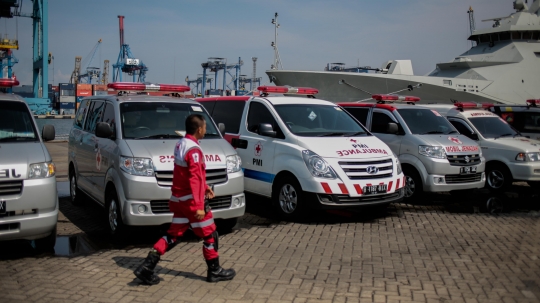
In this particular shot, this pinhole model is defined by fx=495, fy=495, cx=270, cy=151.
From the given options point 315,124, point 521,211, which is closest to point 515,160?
point 521,211

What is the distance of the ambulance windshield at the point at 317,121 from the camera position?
8.03 m

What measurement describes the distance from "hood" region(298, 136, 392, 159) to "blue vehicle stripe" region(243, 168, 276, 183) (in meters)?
0.82

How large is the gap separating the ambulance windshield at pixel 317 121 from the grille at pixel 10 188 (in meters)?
4.04

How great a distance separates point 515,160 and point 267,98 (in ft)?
18.6

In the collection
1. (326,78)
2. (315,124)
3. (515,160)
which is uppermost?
(326,78)

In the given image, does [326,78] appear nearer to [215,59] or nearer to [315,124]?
[315,124]

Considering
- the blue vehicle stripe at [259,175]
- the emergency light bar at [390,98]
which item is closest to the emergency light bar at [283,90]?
the emergency light bar at [390,98]

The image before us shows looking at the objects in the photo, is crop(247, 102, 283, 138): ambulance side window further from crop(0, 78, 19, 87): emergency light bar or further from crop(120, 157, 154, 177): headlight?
crop(0, 78, 19, 87): emergency light bar

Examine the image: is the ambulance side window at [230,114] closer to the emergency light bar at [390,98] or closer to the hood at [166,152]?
the hood at [166,152]

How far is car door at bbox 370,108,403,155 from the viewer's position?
966 cm

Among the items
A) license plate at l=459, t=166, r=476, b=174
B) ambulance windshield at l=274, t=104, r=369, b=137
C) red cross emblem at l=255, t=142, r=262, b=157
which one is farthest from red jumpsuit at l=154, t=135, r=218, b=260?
license plate at l=459, t=166, r=476, b=174

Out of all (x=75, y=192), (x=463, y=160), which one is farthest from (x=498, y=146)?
(x=75, y=192)

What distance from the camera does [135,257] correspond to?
5.65 m

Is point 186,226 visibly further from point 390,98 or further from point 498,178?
point 498,178
